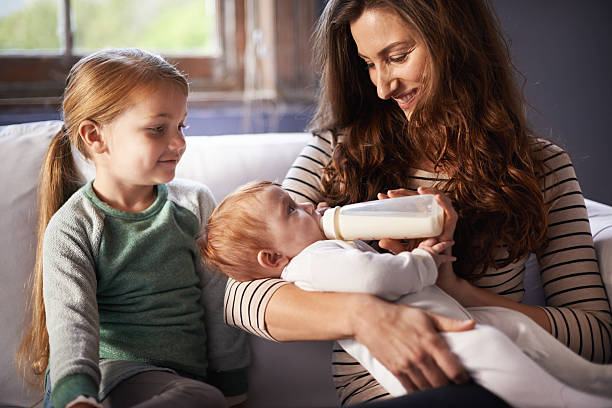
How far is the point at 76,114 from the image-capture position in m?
1.36

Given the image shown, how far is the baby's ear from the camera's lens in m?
1.22

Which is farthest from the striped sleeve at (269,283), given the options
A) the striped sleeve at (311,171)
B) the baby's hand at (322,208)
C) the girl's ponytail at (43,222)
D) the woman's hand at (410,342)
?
the girl's ponytail at (43,222)

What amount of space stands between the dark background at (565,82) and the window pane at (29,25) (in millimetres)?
715

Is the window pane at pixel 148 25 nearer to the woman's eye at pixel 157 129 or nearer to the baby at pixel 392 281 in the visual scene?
the woman's eye at pixel 157 129

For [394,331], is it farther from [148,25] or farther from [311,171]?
[148,25]

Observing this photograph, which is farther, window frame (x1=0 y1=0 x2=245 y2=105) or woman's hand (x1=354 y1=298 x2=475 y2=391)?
window frame (x1=0 y1=0 x2=245 y2=105)

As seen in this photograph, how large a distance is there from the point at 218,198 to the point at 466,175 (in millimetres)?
685

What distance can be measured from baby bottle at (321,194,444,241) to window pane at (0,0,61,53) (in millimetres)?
1709

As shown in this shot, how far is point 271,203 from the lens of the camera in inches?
48.4

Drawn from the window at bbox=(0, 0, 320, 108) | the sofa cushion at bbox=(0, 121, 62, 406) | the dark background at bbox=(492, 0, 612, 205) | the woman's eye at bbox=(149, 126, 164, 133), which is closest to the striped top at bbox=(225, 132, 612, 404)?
the woman's eye at bbox=(149, 126, 164, 133)

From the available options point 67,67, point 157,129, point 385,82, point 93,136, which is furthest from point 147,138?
point 67,67

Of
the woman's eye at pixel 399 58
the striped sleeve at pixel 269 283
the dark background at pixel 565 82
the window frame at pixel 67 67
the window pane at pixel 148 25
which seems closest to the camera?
the striped sleeve at pixel 269 283

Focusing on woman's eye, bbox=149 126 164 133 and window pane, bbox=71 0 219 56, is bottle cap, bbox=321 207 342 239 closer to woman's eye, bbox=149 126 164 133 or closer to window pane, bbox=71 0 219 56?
woman's eye, bbox=149 126 164 133

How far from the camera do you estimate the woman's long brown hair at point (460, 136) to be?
1.28m
